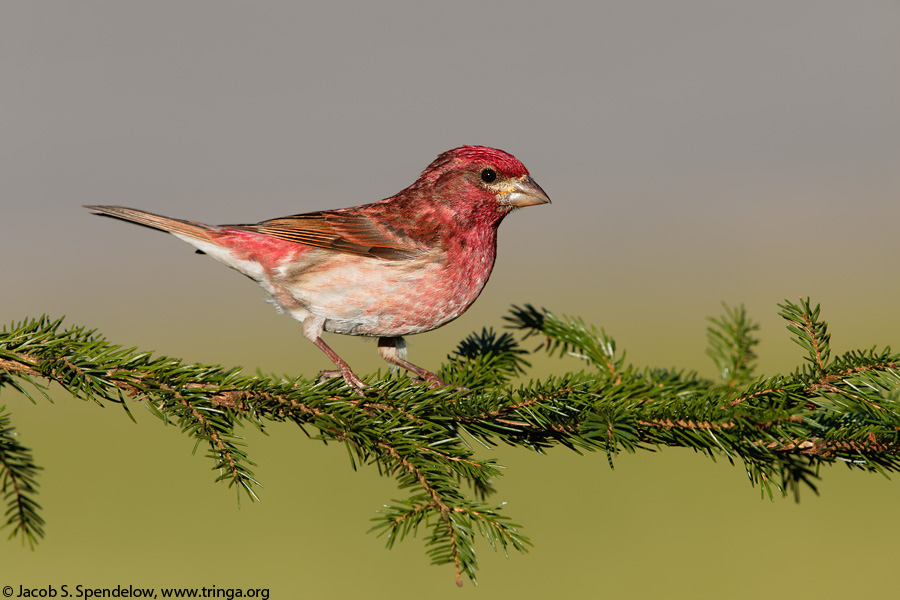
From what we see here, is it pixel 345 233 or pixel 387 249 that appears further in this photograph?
pixel 345 233

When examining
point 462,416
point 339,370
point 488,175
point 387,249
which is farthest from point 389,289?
point 462,416

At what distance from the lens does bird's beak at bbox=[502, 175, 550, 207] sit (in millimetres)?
4949

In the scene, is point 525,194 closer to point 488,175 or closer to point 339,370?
point 488,175

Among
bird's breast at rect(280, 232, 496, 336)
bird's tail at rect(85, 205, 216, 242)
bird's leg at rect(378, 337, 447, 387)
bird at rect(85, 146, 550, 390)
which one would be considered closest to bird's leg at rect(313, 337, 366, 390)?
bird at rect(85, 146, 550, 390)

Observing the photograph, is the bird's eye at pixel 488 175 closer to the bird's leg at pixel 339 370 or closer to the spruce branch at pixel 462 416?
the bird's leg at pixel 339 370

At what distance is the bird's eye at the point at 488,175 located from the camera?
16.5 ft

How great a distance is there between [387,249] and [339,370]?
2.79 feet

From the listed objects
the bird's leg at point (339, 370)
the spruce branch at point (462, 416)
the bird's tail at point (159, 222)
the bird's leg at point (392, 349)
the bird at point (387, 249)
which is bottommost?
the spruce branch at point (462, 416)

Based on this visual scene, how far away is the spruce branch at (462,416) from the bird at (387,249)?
1.19m

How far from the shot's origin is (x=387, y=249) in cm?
492

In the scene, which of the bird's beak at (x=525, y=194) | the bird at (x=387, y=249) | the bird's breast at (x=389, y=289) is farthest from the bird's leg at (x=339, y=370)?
the bird's beak at (x=525, y=194)

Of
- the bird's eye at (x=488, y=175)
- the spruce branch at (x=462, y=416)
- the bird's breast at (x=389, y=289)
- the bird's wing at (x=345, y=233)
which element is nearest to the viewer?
the spruce branch at (x=462, y=416)

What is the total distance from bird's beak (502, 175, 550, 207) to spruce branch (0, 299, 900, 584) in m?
1.72

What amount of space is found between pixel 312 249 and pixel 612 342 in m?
2.07
